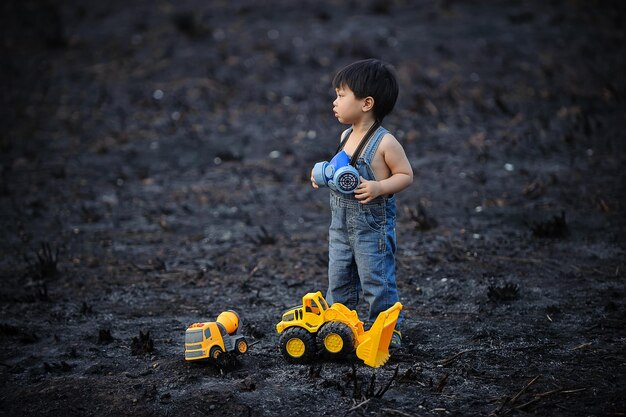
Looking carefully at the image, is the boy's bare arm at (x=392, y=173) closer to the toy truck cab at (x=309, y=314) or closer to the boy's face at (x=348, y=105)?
the boy's face at (x=348, y=105)

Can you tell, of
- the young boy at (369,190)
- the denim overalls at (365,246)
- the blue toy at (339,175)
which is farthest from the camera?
the denim overalls at (365,246)

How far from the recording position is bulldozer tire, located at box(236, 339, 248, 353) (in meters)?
4.02

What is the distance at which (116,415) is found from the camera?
360cm

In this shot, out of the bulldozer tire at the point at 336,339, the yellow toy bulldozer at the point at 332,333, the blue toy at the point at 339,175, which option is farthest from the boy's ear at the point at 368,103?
the bulldozer tire at the point at 336,339

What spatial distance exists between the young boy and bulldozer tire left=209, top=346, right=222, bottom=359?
0.82 m

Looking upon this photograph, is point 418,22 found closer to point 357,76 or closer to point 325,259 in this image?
point 325,259

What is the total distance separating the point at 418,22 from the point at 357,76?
10.2 metres

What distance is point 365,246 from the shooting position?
4.05 m

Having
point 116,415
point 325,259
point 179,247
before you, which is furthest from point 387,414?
point 179,247

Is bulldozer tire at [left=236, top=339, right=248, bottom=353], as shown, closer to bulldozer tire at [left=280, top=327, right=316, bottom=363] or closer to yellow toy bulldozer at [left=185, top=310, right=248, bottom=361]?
yellow toy bulldozer at [left=185, top=310, right=248, bottom=361]

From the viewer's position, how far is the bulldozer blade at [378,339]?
3.86 m

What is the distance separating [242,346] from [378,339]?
0.81 m

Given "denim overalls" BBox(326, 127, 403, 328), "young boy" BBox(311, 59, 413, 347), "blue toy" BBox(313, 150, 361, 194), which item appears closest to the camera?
A: "blue toy" BBox(313, 150, 361, 194)

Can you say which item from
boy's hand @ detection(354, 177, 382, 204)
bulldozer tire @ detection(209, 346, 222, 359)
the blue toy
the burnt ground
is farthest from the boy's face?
bulldozer tire @ detection(209, 346, 222, 359)
